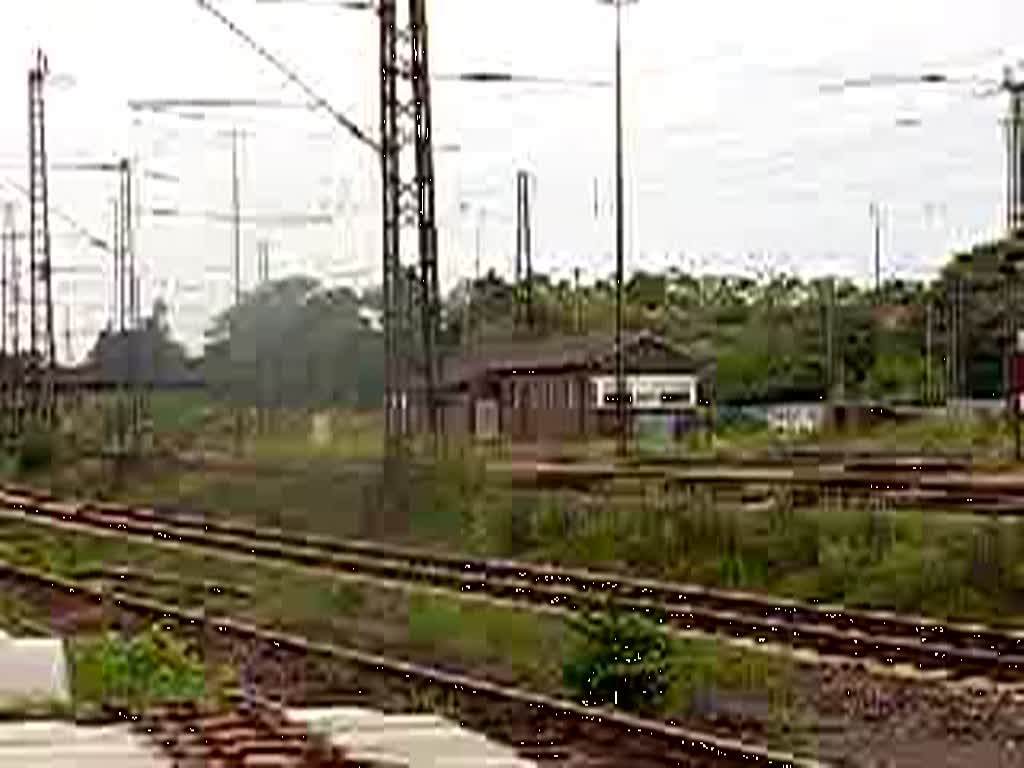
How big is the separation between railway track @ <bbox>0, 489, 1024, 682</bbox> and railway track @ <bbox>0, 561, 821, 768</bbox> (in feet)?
7.88

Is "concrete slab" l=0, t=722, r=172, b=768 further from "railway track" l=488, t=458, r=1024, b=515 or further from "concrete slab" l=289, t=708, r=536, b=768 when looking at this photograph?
"railway track" l=488, t=458, r=1024, b=515

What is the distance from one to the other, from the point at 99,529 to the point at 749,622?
64.6 ft

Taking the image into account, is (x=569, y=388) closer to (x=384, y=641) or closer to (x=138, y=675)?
(x=384, y=641)

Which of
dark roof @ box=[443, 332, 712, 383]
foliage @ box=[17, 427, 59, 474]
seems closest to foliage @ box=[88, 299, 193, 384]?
dark roof @ box=[443, 332, 712, 383]

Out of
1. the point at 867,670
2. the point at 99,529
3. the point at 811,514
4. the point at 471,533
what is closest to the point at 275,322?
the point at 99,529

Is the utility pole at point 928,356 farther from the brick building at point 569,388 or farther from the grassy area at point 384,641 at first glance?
the grassy area at point 384,641

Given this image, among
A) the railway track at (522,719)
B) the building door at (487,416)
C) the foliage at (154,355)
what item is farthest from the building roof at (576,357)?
the railway track at (522,719)

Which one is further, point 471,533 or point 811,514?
point 471,533

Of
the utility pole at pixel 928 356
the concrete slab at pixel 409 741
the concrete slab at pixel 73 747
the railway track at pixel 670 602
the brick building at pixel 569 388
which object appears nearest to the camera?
the concrete slab at pixel 73 747

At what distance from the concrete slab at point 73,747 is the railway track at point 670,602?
7161 mm

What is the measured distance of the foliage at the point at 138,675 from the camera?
14609 millimetres

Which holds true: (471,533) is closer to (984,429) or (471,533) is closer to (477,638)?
(477,638)

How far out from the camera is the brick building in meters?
76.1

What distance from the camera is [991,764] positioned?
1341 centimetres
